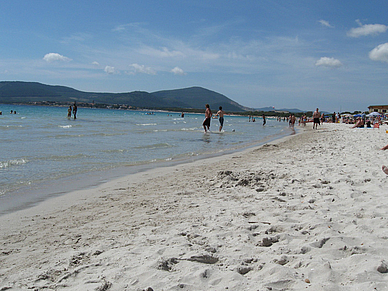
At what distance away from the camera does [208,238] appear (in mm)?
3170

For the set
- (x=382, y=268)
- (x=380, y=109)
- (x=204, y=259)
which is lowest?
(x=204, y=259)

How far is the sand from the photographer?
2373 mm

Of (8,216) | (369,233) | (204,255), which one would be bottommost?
(8,216)

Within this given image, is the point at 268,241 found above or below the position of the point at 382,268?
below

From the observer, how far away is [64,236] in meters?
3.43

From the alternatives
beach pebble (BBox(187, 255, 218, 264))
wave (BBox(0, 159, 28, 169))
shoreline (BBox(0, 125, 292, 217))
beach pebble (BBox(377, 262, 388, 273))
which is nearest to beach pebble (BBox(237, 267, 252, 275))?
beach pebble (BBox(187, 255, 218, 264))

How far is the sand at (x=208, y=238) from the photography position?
93.4 inches

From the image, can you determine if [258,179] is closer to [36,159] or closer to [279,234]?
[279,234]

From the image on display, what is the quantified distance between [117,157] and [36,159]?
247 centimetres

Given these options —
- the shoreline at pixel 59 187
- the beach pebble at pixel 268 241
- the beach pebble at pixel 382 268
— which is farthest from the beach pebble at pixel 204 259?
the shoreline at pixel 59 187

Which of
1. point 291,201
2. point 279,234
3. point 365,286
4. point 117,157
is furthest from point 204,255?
point 117,157

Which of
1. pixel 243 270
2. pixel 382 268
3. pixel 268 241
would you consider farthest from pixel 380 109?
pixel 243 270

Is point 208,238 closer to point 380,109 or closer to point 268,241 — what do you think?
point 268,241

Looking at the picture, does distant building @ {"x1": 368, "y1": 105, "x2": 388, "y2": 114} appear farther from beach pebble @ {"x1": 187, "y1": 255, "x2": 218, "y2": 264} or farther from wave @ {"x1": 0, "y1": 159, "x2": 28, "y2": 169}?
beach pebble @ {"x1": 187, "y1": 255, "x2": 218, "y2": 264}
